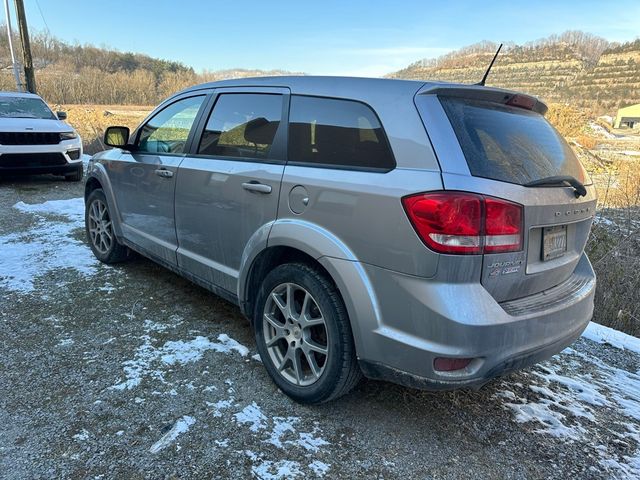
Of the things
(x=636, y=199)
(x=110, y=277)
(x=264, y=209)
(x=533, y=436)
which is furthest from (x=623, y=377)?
(x=636, y=199)

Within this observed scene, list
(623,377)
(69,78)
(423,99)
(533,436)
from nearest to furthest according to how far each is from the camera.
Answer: (423,99) → (533,436) → (623,377) → (69,78)

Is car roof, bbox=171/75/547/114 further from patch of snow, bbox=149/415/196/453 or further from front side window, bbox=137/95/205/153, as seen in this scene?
patch of snow, bbox=149/415/196/453

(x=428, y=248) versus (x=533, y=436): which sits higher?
(x=428, y=248)

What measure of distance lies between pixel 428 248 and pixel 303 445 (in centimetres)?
116

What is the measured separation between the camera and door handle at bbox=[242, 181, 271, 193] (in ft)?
8.28

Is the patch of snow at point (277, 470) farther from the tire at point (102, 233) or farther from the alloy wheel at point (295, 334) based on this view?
the tire at point (102, 233)

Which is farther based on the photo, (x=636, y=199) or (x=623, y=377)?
(x=636, y=199)

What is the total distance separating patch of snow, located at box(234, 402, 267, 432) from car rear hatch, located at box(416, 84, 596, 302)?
1.34 m

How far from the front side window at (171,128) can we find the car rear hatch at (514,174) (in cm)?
198

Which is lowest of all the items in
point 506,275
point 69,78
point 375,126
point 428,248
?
point 506,275

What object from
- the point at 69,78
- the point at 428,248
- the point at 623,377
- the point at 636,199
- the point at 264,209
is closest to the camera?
the point at 428,248

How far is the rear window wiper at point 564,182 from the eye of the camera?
6.54ft

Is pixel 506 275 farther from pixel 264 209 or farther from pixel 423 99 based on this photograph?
pixel 264 209

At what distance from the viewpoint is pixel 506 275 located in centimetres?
192
